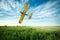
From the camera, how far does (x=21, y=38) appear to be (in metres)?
2.52

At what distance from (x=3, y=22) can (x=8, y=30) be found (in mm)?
164

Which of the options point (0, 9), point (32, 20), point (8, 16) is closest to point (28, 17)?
point (32, 20)

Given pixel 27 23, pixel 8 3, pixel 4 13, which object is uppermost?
pixel 8 3

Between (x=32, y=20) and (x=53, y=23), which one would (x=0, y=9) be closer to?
(x=32, y=20)

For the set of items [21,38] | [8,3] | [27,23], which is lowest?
[21,38]

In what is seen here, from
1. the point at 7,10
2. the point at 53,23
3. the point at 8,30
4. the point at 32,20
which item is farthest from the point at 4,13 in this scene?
the point at 53,23

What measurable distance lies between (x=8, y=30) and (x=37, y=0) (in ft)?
2.45

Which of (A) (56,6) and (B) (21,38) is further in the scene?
(A) (56,6)

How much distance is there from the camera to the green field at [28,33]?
2.51 meters

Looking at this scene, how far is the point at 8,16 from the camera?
2.58 m

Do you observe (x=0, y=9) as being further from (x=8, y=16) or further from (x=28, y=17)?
(x=28, y=17)

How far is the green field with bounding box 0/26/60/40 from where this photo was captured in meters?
2.51

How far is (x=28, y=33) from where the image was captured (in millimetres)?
2568

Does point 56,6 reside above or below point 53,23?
above
